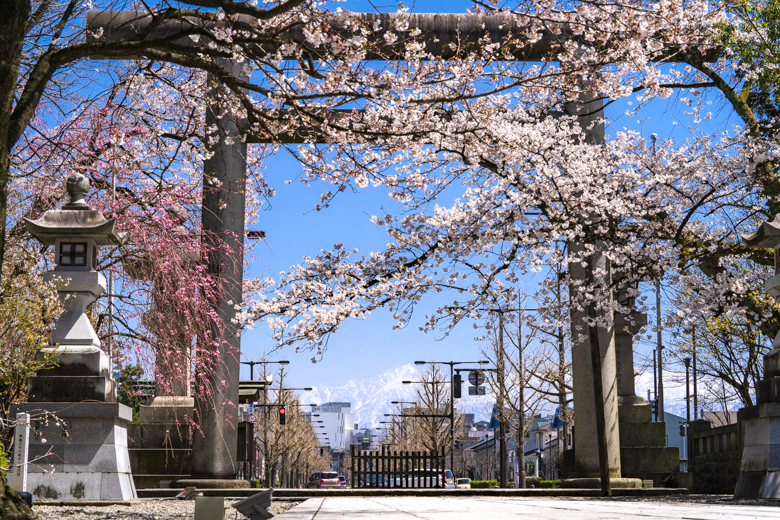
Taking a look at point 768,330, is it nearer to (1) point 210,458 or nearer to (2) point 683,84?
(2) point 683,84

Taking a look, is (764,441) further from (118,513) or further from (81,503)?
(81,503)

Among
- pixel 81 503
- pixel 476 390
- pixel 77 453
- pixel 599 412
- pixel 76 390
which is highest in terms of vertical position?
pixel 76 390

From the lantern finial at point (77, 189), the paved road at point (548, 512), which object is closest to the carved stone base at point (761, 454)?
the paved road at point (548, 512)

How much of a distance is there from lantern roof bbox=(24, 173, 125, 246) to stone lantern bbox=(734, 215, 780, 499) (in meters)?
9.19

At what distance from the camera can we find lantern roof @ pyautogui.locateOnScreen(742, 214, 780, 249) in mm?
10680

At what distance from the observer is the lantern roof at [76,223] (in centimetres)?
988

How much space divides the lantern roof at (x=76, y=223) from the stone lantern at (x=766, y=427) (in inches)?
362

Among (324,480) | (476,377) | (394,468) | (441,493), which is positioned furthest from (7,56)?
(324,480)

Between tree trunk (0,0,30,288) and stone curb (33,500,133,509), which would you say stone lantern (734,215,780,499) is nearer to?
stone curb (33,500,133,509)

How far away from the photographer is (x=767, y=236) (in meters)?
10.8

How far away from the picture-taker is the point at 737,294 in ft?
43.6

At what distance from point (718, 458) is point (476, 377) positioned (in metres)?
20.1

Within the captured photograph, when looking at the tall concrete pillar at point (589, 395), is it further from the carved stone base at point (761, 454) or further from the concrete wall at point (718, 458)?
the carved stone base at point (761, 454)

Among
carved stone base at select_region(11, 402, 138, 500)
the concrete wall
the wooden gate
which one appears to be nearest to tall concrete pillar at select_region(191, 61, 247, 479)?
carved stone base at select_region(11, 402, 138, 500)
